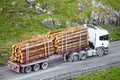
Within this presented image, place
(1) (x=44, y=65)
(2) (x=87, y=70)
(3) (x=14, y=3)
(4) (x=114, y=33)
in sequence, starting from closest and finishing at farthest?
(2) (x=87, y=70) < (1) (x=44, y=65) < (4) (x=114, y=33) < (3) (x=14, y=3)

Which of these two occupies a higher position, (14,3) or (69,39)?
(14,3)

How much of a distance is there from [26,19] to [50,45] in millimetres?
12845

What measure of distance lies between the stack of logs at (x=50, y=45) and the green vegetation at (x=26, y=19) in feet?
18.8

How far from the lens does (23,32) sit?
216ft

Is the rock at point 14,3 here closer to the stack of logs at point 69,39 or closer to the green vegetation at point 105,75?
the stack of logs at point 69,39

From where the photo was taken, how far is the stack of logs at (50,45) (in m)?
54.9

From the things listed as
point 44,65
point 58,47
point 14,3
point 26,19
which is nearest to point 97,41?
point 58,47

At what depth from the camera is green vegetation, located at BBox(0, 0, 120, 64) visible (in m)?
64.2

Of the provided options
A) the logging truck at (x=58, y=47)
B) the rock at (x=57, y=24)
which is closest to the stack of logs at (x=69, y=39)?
the logging truck at (x=58, y=47)

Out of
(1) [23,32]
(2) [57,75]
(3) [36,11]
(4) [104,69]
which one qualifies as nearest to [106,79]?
(4) [104,69]

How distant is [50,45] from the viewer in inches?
2251

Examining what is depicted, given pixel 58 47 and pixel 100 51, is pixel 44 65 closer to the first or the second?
pixel 58 47

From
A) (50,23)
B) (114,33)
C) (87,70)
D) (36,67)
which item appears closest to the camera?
(87,70)

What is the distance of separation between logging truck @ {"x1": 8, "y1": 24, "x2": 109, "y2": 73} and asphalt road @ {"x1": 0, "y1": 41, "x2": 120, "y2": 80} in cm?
62
